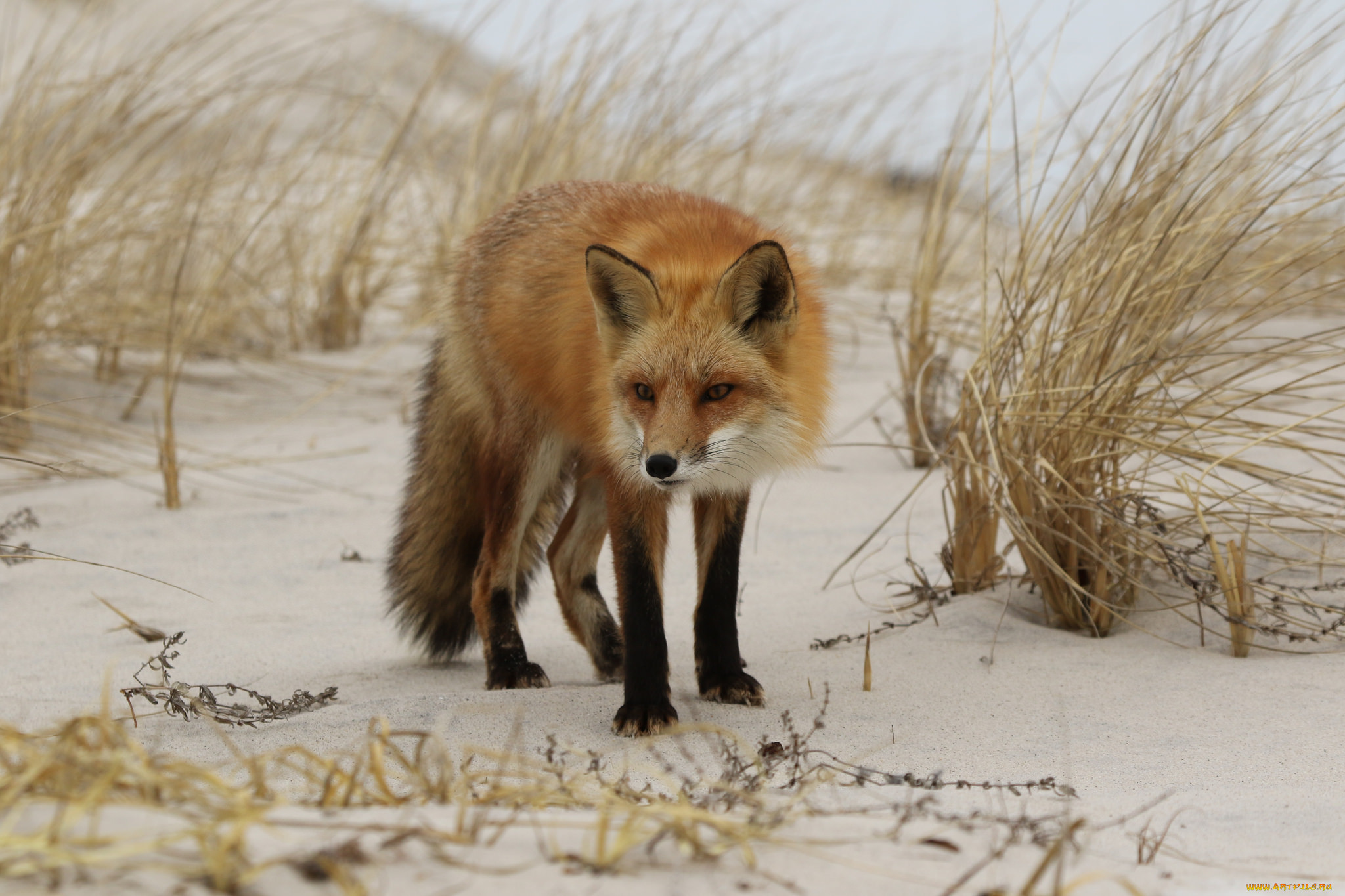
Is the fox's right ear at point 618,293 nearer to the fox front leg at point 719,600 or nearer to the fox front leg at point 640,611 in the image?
the fox front leg at point 640,611

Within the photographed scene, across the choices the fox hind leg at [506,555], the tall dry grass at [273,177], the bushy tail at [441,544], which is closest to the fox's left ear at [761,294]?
the fox hind leg at [506,555]

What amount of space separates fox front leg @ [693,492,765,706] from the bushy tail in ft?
2.77

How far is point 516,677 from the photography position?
3371 millimetres

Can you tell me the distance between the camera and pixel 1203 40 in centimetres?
342

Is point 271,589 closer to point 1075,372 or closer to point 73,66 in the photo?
point 1075,372

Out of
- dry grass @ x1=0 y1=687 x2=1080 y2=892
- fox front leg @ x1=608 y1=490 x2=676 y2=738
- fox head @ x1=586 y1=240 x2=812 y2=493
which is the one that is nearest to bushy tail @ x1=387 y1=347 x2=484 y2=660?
fox front leg @ x1=608 y1=490 x2=676 y2=738

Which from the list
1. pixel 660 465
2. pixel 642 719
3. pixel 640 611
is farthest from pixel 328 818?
pixel 640 611

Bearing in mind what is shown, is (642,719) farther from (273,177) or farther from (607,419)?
(273,177)

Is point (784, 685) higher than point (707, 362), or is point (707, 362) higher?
point (707, 362)

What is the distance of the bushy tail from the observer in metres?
3.62

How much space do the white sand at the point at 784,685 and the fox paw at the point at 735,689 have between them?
0.04m

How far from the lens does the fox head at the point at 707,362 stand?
2725 mm

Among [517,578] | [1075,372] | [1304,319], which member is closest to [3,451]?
[517,578]

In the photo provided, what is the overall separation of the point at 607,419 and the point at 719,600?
0.60m
